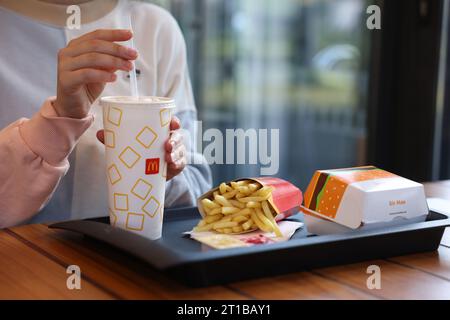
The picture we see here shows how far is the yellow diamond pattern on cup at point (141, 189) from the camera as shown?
0.99 meters

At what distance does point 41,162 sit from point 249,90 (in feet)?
6.54

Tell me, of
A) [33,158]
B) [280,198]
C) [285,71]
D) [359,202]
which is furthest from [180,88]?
[285,71]

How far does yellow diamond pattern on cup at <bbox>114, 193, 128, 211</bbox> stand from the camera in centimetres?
99

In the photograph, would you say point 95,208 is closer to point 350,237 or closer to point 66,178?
point 66,178

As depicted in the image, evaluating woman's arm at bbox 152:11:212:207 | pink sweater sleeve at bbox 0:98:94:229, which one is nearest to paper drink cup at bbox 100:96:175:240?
pink sweater sleeve at bbox 0:98:94:229

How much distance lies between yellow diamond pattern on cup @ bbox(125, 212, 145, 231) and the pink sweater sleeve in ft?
0.82

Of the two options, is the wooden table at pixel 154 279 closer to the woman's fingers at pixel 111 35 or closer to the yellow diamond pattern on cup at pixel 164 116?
the yellow diamond pattern on cup at pixel 164 116

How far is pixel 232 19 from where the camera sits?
3004 millimetres

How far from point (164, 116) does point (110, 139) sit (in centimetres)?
8

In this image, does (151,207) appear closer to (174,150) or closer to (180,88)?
(174,150)

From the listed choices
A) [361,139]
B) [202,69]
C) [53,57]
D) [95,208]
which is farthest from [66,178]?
[361,139]

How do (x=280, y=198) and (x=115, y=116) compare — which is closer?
(x=115, y=116)

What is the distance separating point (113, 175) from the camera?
0.99m
